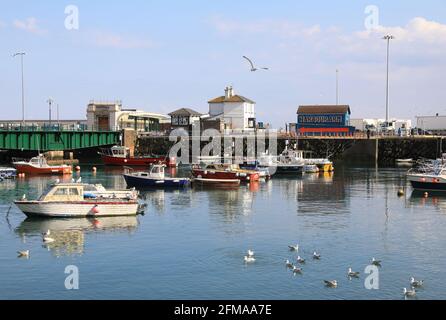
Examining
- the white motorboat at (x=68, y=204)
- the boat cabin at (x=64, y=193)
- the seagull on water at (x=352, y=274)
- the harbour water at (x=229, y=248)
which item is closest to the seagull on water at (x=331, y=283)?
the harbour water at (x=229, y=248)

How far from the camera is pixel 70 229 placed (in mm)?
47594

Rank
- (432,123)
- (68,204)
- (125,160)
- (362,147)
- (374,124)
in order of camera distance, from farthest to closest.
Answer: (374,124)
(432,123)
(362,147)
(125,160)
(68,204)

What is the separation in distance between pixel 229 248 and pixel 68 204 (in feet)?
53.6

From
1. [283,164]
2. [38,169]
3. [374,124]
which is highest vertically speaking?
[374,124]

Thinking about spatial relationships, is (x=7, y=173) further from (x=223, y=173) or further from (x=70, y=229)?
(x=70, y=229)

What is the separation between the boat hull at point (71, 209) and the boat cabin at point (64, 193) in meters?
0.52

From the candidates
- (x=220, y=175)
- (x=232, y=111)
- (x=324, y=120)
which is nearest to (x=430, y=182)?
(x=220, y=175)

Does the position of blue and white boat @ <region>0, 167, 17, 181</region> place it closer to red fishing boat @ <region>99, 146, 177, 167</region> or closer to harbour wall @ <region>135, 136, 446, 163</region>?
red fishing boat @ <region>99, 146, 177, 167</region>

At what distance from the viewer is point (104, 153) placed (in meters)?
129

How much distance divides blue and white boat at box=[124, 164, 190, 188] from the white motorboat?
24.7 meters

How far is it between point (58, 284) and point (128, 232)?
14.5m

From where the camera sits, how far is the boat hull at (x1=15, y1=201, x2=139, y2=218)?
2021 inches
